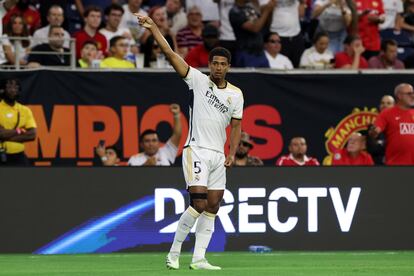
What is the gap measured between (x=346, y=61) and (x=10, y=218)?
302 inches

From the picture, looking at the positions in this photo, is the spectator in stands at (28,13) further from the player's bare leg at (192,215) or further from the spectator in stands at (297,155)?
the player's bare leg at (192,215)

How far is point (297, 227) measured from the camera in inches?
650

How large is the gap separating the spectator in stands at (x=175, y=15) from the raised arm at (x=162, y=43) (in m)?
9.05

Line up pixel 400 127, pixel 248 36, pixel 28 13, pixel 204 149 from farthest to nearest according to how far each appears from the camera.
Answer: pixel 248 36 < pixel 28 13 < pixel 400 127 < pixel 204 149

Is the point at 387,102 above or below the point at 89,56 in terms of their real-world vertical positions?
below

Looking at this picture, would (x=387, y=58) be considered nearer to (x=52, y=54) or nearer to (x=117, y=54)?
(x=117, y=54)

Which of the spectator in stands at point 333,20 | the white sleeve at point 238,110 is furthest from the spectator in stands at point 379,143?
the white sleeve at point 238,110

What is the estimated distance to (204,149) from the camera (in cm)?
1234

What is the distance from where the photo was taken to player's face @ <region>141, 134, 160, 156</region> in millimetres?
18094

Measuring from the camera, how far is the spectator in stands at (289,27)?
69.5ft

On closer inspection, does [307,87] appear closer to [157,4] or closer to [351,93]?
[351,93]

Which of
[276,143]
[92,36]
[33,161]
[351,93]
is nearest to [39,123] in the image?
[33,161]

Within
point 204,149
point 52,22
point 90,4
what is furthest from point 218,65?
point 90,4

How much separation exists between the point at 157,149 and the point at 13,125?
7.44 feet
